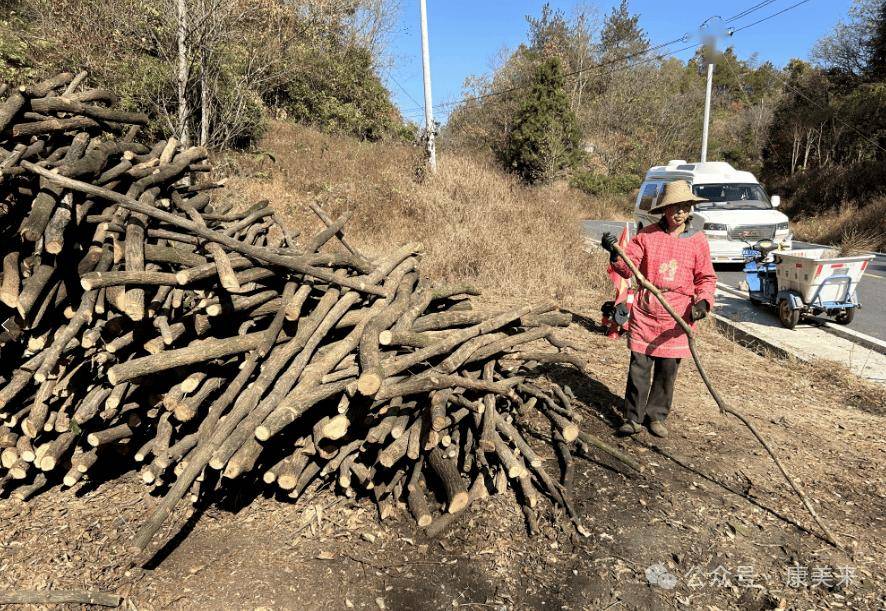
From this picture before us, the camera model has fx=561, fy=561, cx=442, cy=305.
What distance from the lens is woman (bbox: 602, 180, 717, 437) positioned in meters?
3.93

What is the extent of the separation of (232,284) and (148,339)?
723 mm

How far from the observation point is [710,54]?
86.1ft

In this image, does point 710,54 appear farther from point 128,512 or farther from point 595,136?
point 128,512

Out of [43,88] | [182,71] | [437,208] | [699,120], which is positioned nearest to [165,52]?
[182,71]

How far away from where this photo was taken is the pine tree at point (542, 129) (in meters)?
28.5

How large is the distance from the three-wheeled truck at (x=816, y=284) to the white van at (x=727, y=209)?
11.0 feet

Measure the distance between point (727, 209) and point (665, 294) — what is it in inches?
388

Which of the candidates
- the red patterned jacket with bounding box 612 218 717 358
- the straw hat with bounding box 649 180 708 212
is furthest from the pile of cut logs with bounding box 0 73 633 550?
the straw hat with bounding box 649 180 708 212

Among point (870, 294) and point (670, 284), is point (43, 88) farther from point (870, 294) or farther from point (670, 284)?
point (870, 294)

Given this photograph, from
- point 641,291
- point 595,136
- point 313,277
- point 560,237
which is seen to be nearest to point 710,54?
point 595,136

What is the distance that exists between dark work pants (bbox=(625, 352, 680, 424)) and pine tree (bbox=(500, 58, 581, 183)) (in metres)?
24.5

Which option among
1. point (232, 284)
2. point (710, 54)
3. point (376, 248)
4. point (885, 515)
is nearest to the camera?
point (232, 284)

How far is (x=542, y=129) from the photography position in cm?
2906

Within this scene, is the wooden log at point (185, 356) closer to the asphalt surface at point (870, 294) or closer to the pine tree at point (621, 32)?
the asphalt surface at point (870, 294)
